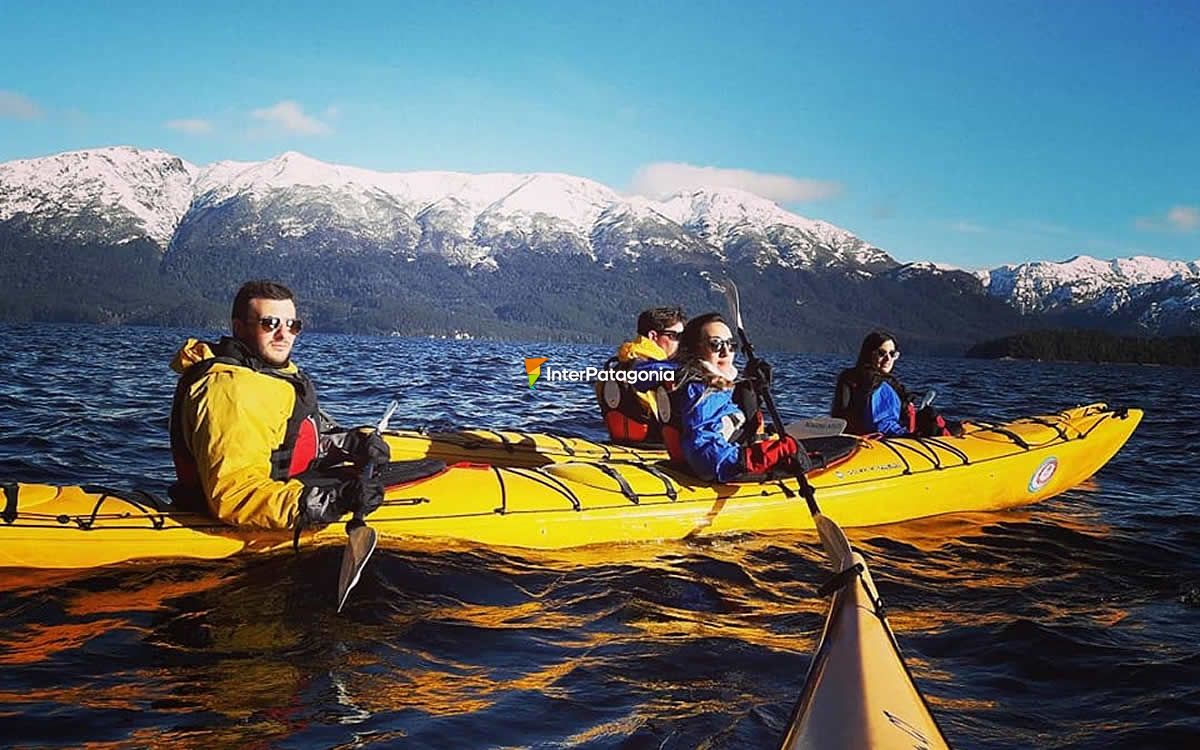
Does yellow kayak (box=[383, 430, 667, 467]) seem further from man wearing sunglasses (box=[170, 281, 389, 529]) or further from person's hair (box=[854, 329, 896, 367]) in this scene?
man wearing sunglasses (box=[170, 281, 389, 529])

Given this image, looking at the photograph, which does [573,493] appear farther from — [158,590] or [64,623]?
[64,623]

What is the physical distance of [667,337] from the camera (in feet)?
31.5

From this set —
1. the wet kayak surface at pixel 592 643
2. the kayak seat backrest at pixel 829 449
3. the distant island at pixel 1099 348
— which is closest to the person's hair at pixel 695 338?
the wet kayak surface at pixel 592 643

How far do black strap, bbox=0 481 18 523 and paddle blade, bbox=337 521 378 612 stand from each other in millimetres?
2184

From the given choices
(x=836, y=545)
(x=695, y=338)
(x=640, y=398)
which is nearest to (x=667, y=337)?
(x=640, y=398)

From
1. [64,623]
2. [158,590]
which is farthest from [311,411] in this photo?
[64,623]

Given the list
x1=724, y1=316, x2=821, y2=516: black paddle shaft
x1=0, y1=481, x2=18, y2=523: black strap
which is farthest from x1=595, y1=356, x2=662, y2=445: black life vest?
x1=0, y1=481, x2=18, y2=523: black strap

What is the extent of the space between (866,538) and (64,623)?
5968 millimetres

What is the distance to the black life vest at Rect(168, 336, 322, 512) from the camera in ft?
18.1

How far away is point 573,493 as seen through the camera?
699cm

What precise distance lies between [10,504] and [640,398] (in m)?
5.57

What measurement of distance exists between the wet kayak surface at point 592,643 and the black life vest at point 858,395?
1574 mm

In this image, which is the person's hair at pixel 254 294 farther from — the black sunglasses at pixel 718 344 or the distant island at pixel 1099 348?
the distant island at pixel 1099 348

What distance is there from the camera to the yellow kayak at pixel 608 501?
573 cm
